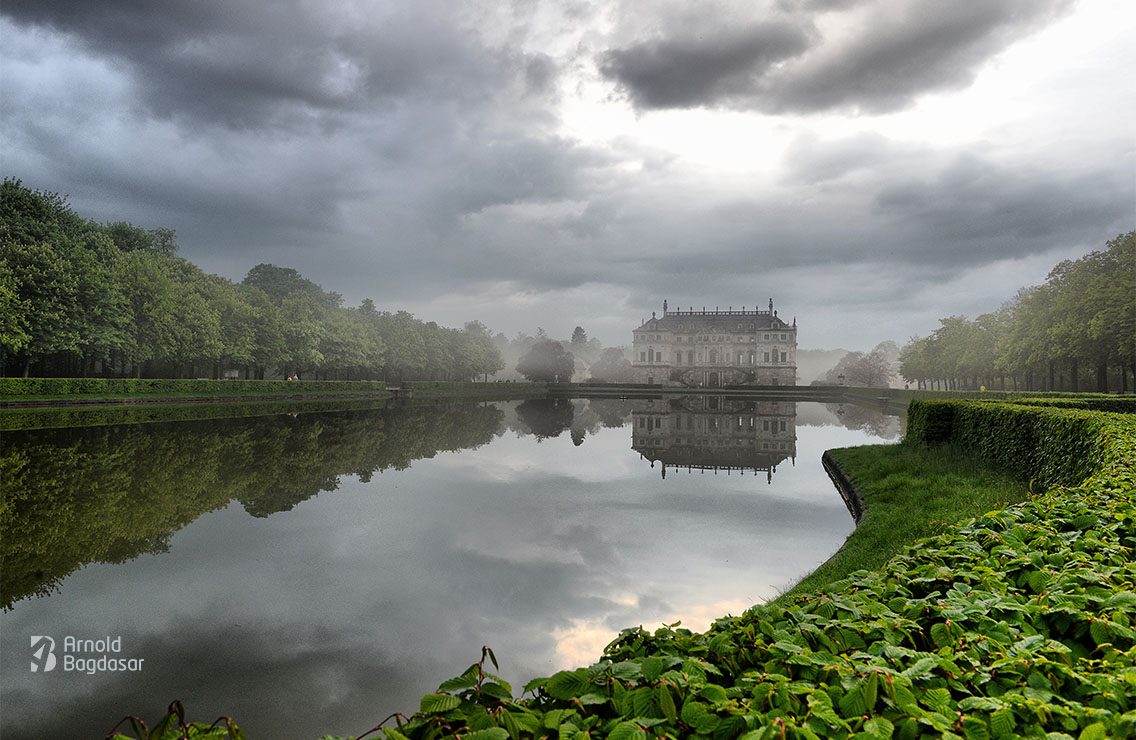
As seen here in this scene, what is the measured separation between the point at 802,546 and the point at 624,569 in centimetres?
296

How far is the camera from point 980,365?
55812 millimetres

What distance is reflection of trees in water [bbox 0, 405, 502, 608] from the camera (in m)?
7.68

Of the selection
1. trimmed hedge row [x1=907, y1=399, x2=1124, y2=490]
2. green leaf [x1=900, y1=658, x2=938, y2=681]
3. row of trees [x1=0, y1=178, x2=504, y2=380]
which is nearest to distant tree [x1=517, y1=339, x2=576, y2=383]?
row of trees [x1=0, y1=178, x2=504, y2=380]

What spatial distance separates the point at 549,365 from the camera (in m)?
84.3

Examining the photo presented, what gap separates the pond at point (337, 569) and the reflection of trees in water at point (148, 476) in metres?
0.07

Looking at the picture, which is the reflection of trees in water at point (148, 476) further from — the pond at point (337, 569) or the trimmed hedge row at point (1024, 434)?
the trimmed hedge row at point (1024, 434)

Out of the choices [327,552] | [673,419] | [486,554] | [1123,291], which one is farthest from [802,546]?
[1123,291]

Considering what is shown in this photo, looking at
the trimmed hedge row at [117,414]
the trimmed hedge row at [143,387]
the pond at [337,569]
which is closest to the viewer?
the pond at [337,569]

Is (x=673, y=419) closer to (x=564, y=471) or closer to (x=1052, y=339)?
(x=564, y=471)

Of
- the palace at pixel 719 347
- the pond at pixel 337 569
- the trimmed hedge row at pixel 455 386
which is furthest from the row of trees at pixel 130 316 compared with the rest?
the palace at pixel 719 347

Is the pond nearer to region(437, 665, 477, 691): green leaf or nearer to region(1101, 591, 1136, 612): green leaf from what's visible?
region(437, 665, 477, 691): green leaf

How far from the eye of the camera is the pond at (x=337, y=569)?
4668 mm

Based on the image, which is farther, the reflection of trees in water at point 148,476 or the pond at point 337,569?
the reflection of trees in water at point 148,476

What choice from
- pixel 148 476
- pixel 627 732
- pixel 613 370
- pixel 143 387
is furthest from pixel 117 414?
pixel 613 370
